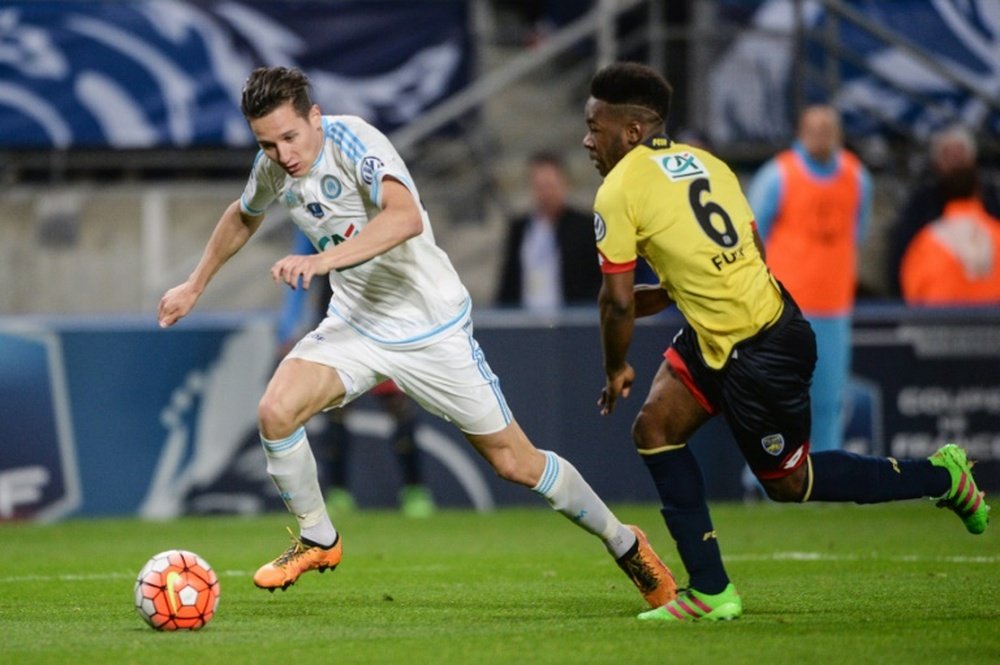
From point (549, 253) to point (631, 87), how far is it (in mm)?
6738

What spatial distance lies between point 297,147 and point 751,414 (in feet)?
6.53

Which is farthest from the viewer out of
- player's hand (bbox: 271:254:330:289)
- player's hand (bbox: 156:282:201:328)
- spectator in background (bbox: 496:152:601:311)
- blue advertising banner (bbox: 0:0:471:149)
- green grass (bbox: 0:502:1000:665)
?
blue advertising banner (bbox: 0:0:471:149)

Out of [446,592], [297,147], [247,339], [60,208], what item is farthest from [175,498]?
[297,147]

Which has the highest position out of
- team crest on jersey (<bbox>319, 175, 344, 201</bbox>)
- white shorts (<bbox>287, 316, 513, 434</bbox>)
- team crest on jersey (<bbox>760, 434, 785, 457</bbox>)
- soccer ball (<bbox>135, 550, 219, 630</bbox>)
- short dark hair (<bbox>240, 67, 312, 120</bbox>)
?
short dark hair (<bbox>240, 67, 312, 120</bbox>)

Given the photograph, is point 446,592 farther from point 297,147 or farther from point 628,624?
point 297,147

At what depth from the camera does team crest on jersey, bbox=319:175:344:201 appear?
6.88 metres

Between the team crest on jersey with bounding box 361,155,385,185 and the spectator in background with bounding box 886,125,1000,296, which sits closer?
the team crest on jersey with bounding box 361,155,385,185

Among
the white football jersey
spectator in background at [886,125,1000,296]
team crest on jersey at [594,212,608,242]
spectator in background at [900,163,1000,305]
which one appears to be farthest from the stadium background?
team crest on jersey at [594,212,608,242]

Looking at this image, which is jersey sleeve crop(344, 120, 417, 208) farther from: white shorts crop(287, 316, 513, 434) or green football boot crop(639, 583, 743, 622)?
green football boot crop(639, 583, 743, 622)

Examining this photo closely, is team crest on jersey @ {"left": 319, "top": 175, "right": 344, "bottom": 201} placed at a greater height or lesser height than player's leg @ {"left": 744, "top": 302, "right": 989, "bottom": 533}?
greater

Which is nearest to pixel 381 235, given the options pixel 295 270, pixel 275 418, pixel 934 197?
pixel 295 270

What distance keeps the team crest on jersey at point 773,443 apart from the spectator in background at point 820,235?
16.1 ft

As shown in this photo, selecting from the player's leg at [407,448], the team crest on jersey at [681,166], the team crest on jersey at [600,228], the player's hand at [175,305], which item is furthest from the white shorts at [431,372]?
the player's leg at [407,448]

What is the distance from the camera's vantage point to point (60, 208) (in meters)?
14.8
